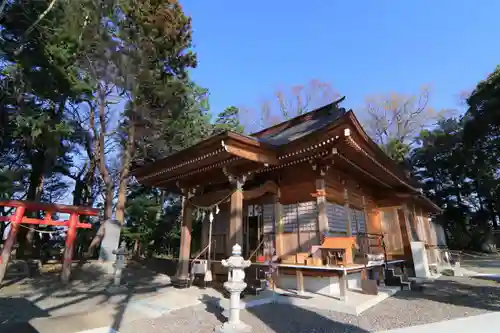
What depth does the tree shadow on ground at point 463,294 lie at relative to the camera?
5960 millimetres

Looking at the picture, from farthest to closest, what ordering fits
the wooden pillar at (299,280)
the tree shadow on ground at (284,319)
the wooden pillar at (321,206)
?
the wooden pillar at (321,206) → the wooden pillar at (299,280) → the tree shadow on ground at (284,319)

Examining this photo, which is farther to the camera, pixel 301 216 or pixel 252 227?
pixel 252 227

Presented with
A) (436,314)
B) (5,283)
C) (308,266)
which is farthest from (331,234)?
(5,283)

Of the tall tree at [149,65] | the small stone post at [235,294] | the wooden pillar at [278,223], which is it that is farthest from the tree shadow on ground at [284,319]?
the tall tree at [149,65]

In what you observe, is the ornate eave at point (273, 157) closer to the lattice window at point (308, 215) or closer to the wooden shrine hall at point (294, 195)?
the wooden shrine hall at point (294, 195)

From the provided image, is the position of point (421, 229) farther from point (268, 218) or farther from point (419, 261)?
point (268, 218)

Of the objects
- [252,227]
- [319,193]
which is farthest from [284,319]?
[252,227]

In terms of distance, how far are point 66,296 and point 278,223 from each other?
6069 millimetres

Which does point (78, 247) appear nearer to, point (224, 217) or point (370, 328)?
point (224, 217)

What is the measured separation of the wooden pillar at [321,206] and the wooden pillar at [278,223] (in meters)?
1.26

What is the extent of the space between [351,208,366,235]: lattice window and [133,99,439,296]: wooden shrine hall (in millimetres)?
38

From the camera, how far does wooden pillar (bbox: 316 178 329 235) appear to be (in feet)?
22.9

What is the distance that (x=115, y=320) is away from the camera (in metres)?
4.87

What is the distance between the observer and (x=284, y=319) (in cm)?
494
